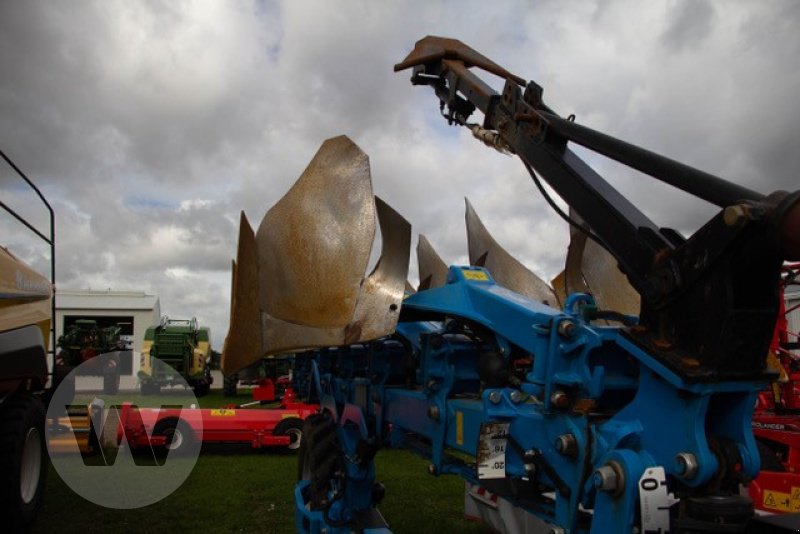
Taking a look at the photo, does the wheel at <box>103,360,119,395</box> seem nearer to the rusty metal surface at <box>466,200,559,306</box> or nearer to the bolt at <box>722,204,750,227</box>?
the rusty metal surface at <box>466,200,559,306</box>

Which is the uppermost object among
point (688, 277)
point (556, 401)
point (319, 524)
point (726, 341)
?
point (688, 277)

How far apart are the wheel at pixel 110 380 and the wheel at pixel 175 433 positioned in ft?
23.2

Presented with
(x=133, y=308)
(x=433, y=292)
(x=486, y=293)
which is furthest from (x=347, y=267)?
(x=133, y=308)

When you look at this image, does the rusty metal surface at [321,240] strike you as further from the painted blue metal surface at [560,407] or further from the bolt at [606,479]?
the bolt at [606,479]

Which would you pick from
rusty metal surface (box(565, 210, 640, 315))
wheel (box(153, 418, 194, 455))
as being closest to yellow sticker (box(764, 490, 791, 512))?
rusty metal surface (box(565, 210, 640, 315))

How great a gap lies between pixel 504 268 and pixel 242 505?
4.26 meters

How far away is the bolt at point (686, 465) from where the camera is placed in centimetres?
211

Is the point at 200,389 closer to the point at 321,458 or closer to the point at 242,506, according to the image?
the point at 242,506

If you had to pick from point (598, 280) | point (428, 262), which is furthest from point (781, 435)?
point (428, 262)

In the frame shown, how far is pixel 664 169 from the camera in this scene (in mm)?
2312

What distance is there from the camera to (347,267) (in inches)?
154

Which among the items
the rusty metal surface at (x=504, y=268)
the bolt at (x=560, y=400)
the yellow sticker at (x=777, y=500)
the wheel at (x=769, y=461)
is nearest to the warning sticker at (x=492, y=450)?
the bolt at (x=560, y=400)

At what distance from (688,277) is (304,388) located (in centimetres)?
539

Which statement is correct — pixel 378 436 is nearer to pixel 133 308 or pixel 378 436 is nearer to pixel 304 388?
pixel 304 388
